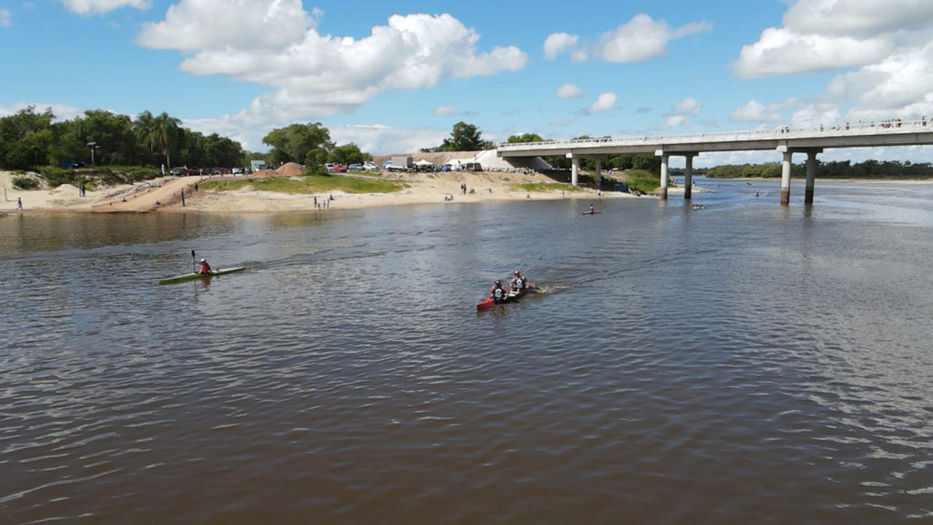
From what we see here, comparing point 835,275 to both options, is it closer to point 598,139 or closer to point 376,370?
point 376,370

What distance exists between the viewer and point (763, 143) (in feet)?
332

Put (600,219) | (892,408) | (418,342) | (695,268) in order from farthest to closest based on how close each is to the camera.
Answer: (600,219)
(695,268)
(418,342)
(892,408)

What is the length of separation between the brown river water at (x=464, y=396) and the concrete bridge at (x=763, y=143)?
5291 cm

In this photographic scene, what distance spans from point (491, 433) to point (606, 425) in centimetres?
334

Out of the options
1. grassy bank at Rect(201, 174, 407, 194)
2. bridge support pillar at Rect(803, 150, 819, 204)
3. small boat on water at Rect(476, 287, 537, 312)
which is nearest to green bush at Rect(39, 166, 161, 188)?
grassy bank at Rect(201, 174, 407, 194)

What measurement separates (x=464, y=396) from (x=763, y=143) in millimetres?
100622

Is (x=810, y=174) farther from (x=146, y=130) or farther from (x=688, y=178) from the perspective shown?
(x=146, y=130)

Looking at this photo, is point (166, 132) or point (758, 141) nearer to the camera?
point (758, 141)

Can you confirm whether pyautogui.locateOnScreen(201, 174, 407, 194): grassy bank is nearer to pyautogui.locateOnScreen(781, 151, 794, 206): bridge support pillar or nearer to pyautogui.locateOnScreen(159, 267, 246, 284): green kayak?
Answer: pyautogui.locateOnScreen(159, 267, 246, 284): green kayak

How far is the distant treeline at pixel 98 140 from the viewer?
10525cm

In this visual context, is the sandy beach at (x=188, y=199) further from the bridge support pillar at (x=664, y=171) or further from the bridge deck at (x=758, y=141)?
the bridge support pillar at (x=664, y=171)

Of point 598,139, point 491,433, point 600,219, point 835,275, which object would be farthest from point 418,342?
point 598,139

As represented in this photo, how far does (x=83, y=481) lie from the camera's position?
45.6 feet

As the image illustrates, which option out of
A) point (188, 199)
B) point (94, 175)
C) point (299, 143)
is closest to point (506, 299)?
point (188, 199)
